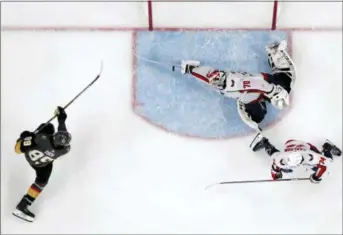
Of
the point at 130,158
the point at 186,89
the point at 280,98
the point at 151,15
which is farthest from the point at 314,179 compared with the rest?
the point at 151,15

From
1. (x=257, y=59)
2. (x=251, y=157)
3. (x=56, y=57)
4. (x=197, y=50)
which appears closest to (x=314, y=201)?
(x=251, y=157)

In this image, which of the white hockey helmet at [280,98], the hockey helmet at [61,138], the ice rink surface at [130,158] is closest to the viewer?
the hockey helmet at [61,138]

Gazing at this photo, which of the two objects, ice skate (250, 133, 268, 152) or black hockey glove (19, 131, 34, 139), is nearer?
black hockey glove (19, 131, 34, 139)

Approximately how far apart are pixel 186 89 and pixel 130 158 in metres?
0.36

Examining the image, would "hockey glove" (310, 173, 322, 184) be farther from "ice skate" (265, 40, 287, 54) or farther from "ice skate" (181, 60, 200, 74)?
"ice skate" (181, 60, 200, 74)

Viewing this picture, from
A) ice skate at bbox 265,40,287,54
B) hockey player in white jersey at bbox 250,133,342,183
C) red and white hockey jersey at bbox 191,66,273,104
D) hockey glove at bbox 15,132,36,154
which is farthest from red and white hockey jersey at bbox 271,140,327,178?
hockey glove at bbox 15,132,36,154

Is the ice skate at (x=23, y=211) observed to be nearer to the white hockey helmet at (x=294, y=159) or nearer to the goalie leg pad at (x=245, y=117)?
the goalie leg pad at (x=245, y=117)

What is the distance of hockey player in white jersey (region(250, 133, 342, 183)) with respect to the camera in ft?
7.55

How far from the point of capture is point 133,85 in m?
2.52

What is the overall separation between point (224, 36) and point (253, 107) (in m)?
0.33

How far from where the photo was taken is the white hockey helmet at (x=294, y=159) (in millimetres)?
2287

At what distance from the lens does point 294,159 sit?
2287mm

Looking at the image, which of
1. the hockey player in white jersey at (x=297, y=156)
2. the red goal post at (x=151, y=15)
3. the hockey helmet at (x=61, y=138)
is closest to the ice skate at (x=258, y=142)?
the hockey player in white jersey at (x=297, y=156)

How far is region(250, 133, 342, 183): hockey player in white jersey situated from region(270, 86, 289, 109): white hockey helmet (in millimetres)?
149
